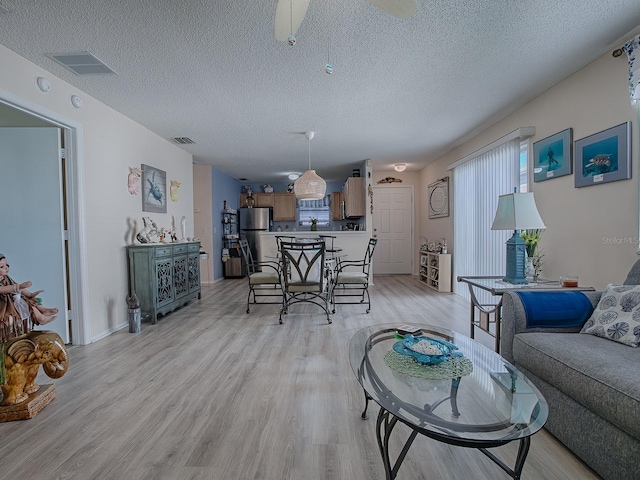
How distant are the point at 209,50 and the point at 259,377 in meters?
2.47

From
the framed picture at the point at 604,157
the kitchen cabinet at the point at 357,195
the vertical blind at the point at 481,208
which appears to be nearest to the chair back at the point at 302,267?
the vertical blind at the point at 481,208

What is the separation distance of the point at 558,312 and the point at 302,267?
8.24ft

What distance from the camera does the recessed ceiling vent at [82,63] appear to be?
2299mm

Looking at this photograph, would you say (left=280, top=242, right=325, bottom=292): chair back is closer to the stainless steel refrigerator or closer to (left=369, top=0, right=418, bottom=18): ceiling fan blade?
(left=369, top=0, right=418, bottom=18): ceiling fan blade

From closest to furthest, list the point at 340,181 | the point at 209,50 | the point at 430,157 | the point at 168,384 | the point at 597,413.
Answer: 1. the point at 597,413
2. the point at 168,384
3. the point at 209,50
4. the point at 430,157
5. the point at 340,181

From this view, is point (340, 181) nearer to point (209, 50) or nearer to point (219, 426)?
point (209, 50)

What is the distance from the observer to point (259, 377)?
2.19 meters

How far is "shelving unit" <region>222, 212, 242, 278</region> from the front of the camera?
23.1 feet

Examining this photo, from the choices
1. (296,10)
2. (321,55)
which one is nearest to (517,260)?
(321,55)

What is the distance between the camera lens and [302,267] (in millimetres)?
3682

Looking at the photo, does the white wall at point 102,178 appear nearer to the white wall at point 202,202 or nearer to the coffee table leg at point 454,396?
the white wall at point 202,202

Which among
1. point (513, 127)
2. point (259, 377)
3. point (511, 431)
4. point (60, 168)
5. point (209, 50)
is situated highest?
point (209, 50)

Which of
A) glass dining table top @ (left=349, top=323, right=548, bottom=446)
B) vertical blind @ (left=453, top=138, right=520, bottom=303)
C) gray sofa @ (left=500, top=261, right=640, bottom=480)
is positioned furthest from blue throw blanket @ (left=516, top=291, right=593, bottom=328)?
vertical blind @ (left=453, top=138, right=520, bottom=303)

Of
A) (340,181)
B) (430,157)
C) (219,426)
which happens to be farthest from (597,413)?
(340,181)
